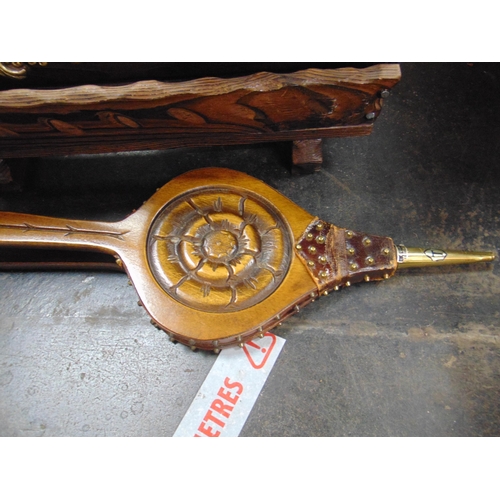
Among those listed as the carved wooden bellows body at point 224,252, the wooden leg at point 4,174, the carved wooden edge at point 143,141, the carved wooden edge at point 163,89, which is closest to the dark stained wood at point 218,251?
the carved wooden bellows body at point 224,252

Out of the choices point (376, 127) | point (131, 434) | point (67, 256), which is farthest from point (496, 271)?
point (67, 256)

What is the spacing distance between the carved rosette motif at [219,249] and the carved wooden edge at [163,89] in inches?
16.7

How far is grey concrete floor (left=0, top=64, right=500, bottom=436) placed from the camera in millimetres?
1780

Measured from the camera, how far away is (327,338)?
1.87 metres

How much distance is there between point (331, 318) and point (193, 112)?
884 millimetres

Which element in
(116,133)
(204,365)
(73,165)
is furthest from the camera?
(73,165)

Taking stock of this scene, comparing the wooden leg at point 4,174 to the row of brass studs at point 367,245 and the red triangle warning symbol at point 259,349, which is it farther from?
the row of brass studs at point 367,245

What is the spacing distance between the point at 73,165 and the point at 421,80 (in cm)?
154

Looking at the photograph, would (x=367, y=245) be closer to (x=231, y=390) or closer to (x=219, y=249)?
(x=219, y=249)

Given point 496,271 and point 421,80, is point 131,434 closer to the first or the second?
point 496,271

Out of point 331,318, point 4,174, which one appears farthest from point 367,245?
point 4,174

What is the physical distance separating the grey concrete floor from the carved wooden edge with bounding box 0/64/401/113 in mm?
547

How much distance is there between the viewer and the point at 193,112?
162 cm

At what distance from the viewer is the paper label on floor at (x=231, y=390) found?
1766 mm
